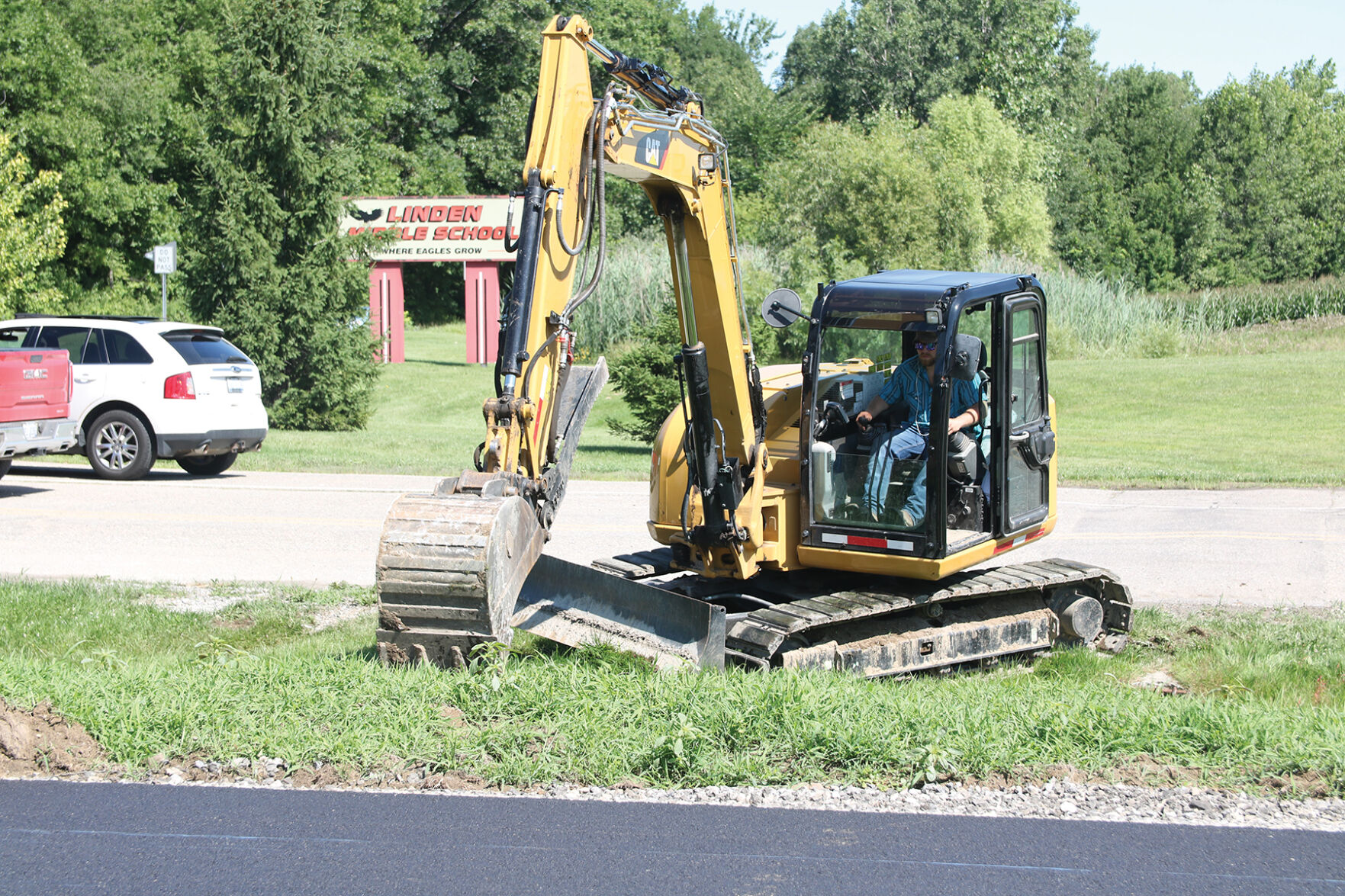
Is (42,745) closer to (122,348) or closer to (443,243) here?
(122,348)

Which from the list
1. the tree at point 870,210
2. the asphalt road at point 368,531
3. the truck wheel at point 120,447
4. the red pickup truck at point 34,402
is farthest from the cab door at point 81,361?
the tree at point 870,210

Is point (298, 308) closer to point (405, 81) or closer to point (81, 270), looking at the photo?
point (81, 270)

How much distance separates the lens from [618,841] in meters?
5.34

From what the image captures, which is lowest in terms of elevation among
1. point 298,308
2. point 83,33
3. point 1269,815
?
point 1269,815

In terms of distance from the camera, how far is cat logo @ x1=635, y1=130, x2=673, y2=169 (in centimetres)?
754

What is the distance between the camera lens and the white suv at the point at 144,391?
16797mm

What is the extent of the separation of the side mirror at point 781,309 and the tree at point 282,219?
17947 millimetres

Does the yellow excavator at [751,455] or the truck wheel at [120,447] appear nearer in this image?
the yellow excavator at [751,455]

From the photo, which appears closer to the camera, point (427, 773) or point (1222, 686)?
point (427, 773)

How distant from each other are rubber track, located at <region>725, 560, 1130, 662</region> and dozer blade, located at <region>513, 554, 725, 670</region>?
34cm

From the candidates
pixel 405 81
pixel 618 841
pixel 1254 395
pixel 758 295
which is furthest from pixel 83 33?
pixel 618 841

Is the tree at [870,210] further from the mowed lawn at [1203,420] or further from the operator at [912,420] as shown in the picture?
the operator at [912,420]

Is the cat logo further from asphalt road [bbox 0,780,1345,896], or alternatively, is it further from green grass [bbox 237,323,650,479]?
green grass [bbox 237,323,650,479]

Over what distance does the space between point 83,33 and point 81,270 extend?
7.75 metres
